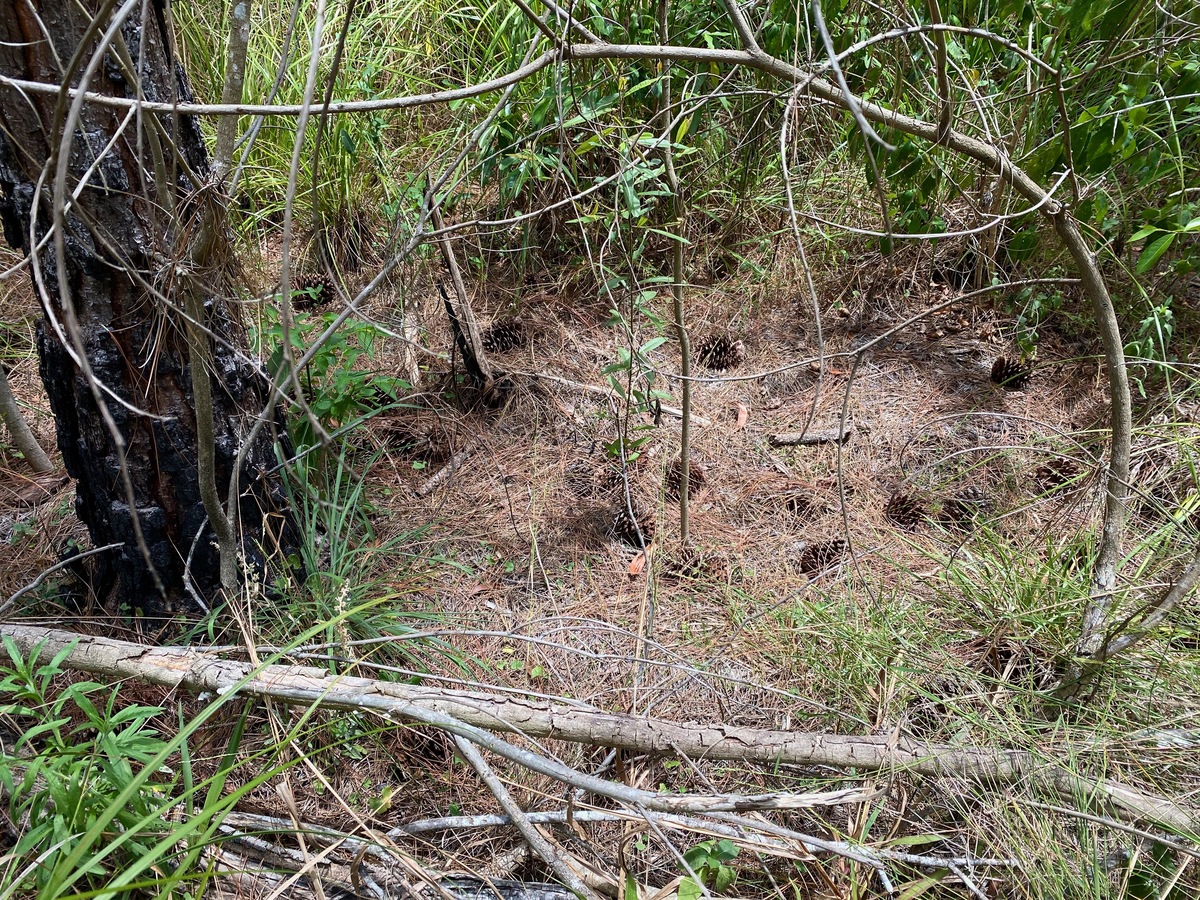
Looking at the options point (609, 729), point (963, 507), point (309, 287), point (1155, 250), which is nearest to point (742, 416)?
point (963, 507)

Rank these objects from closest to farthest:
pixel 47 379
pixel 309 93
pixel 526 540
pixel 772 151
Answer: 1. pixel 309 93
2. pixel 47 379
3. pixel 526 540
4. pixel 772 151

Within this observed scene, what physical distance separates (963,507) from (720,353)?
3.31 ft

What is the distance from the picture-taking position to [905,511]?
2.31 m

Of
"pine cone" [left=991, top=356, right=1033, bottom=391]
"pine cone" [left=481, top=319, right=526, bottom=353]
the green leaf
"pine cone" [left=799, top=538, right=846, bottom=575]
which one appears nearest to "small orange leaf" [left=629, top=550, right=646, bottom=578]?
"pine cone" [left=799, top=538, right=846, bottom=575]

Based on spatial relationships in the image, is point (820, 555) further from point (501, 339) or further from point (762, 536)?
point (501, 339)

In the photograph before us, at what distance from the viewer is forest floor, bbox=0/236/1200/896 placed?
1688 millimetres

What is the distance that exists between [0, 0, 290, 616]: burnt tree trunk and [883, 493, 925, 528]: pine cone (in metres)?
1.72

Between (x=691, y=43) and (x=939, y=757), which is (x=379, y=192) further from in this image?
(x=939, y=757)

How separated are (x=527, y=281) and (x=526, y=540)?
1233 millimetres

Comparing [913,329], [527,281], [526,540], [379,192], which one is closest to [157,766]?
[526,540]

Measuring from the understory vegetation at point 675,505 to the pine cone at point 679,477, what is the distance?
4 cm

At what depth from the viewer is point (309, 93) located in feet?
2.62

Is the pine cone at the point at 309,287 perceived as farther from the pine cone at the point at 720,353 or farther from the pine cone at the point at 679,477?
the pine cone at the point at 679,477

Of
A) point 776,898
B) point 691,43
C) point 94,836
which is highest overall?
point 691,43
